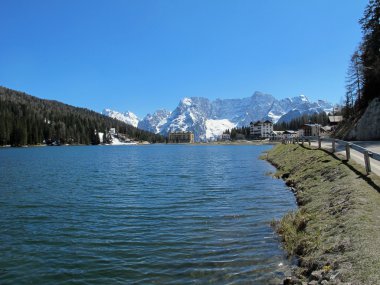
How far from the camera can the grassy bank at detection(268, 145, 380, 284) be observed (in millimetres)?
11438

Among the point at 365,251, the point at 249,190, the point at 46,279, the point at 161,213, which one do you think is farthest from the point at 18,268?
the point at 249,190

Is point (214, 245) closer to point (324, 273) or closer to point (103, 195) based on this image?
point (324, 273)

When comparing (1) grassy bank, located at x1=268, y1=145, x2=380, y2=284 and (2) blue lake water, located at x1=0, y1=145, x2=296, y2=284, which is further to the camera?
(2) blue lake water, located at x1=0, y1=145, x2=296, y2=284

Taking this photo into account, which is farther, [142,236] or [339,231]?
[142,236]

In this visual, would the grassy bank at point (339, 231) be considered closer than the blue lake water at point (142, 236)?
Yes

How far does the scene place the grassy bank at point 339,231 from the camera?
37.5ft

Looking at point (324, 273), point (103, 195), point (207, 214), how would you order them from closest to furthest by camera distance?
point (324, 273), point (207, 214), point (103, 195)

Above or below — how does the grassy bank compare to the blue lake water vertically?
above

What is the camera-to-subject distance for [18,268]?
1438 centimetres

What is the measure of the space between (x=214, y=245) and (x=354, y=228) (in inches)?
241

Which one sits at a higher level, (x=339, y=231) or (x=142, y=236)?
(x=339, y=231)

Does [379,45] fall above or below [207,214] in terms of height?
above

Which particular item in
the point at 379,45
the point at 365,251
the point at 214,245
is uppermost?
the point at 379,45

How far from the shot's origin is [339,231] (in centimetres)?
1513
